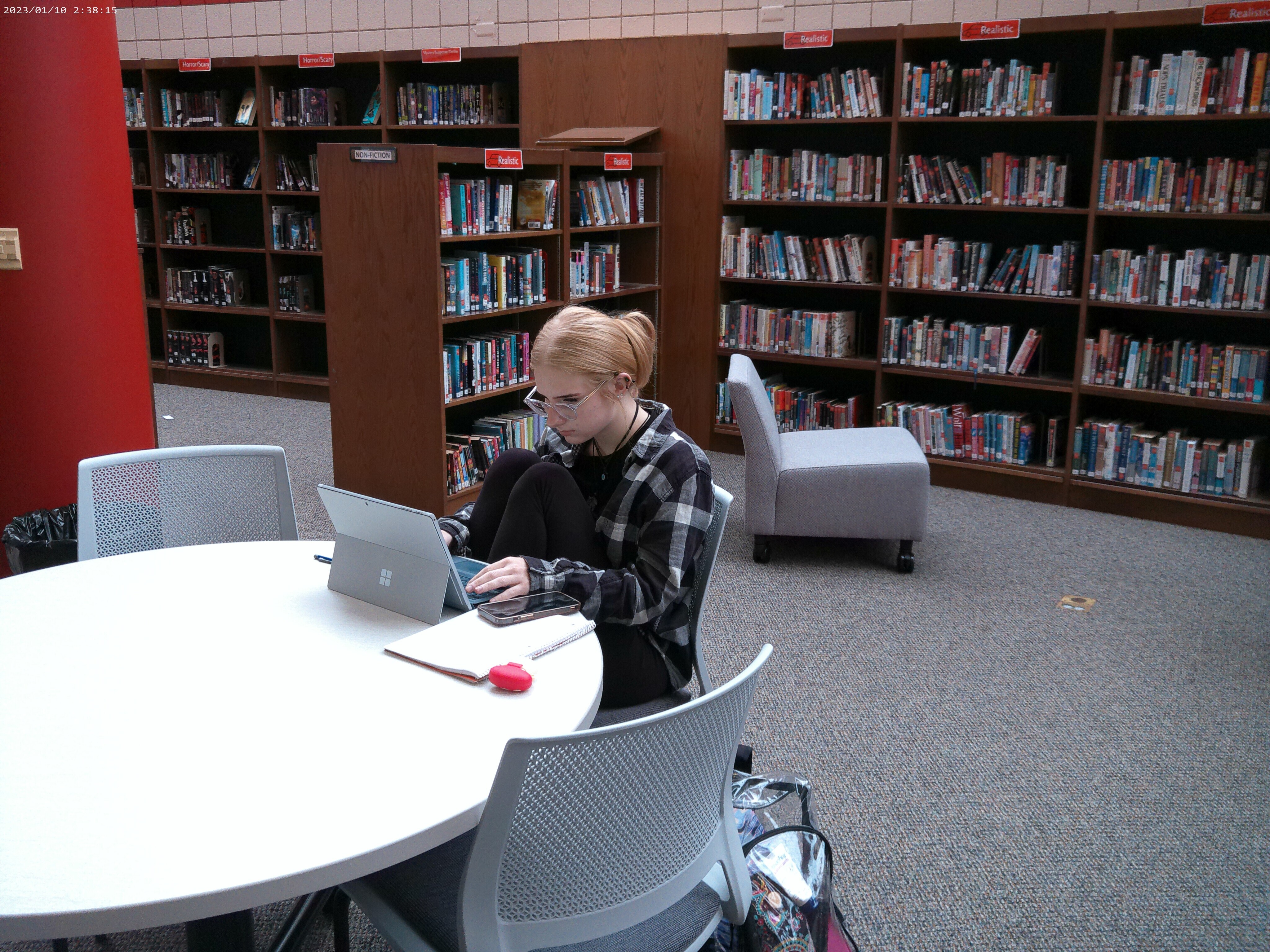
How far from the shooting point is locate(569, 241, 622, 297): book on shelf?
5027mm

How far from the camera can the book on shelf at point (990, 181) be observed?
4.71 m

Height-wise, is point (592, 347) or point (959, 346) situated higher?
point (592, 347)

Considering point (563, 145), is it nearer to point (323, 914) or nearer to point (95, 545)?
point (95, 545)

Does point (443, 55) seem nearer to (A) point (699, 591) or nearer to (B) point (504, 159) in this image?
(B) point (504, 159)

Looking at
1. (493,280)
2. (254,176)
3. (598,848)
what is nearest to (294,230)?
(254,176)

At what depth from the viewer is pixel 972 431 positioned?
5.05 metres

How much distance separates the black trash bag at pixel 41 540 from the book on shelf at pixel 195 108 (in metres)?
4.64

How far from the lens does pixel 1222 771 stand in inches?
105

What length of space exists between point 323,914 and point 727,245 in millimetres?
4137

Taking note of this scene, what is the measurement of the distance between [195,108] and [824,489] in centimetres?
542

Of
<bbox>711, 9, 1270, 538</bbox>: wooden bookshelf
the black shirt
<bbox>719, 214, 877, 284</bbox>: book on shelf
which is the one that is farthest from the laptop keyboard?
<bbox>719, 214, 877, 284</bbox>: book on shelf

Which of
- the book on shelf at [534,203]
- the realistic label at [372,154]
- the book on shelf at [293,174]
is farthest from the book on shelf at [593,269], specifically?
the book on shelf at [293,174]

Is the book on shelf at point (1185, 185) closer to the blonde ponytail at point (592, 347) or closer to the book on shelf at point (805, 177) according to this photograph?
the book on shelf at point (805, 177)

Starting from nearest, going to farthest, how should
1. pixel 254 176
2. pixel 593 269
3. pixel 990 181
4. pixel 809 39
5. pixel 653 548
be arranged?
1. pixel 653 548
2. pixel 990 181
3. pixel 809 39
4. pixel 593 269
5. pixel 254 176
